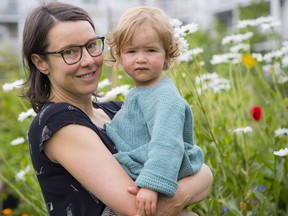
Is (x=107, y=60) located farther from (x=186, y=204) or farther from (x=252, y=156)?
(x=252, y=156)

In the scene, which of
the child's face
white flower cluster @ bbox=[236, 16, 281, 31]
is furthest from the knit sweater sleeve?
white flower cluster @ bbox=[236, 16, 281, 31]

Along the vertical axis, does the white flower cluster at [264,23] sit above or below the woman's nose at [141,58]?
below

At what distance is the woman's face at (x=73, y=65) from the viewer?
2.26 m

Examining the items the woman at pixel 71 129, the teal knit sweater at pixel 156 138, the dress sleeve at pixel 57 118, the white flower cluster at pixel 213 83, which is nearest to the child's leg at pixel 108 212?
A: the woman at pixel 71 129

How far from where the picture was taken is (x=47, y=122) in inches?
84.5

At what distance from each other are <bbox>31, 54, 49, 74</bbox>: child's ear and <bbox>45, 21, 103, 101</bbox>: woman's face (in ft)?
0.06

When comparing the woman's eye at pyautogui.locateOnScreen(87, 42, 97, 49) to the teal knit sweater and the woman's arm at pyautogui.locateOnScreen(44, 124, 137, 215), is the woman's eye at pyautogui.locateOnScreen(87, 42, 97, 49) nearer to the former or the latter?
the teal knit sweater

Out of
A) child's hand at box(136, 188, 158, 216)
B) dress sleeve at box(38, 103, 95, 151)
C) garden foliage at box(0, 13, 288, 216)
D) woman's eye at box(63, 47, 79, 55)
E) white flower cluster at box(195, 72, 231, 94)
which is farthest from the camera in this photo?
white flower cluster at box(195, 72, 231, 94)

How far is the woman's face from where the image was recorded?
89.0 inches

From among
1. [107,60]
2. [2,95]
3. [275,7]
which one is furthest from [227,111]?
[275,7]

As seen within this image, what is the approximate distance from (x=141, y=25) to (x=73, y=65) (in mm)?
280

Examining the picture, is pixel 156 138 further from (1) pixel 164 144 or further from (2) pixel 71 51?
(2) pixel 71 51

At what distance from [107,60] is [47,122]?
1.36ft

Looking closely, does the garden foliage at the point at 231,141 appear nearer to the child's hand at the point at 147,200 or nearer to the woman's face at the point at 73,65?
the woman's face at the point at 73,65
